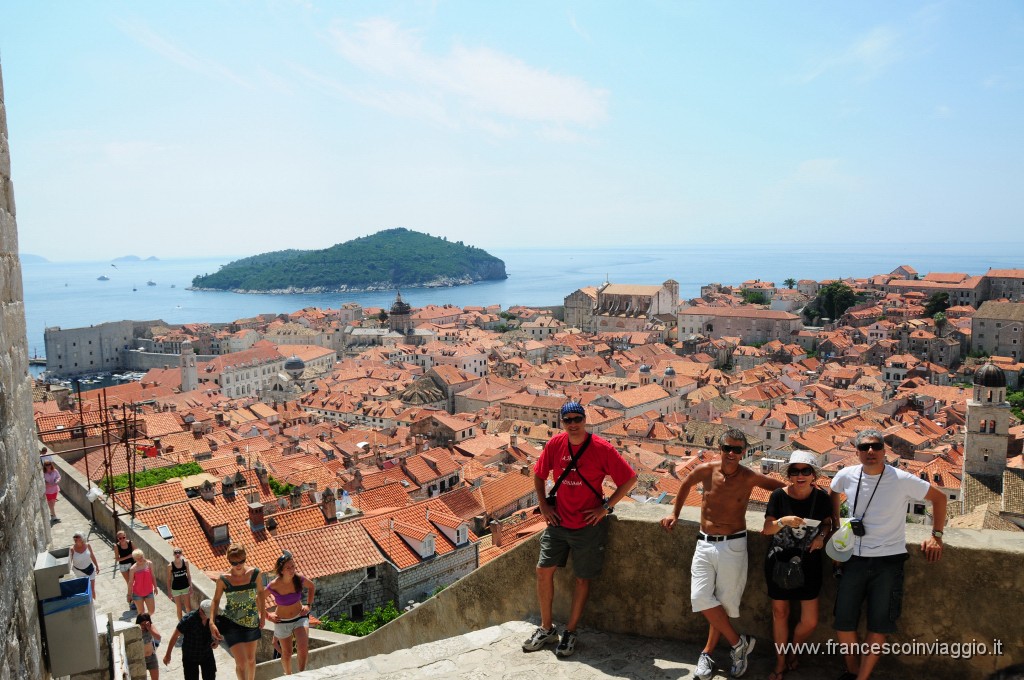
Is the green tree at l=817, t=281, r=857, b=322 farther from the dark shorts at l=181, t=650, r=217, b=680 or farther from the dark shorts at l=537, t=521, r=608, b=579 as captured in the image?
the dark shorts at l=181, t=650, r=217, b=680

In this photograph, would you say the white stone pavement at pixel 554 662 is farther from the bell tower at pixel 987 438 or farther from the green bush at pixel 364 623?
the bell tower at pixel 987 438

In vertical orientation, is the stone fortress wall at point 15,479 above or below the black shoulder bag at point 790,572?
above

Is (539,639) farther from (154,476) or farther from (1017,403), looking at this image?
(1017,403)

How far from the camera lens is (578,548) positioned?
435 centimetres

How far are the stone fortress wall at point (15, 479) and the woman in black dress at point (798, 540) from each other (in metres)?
3.22

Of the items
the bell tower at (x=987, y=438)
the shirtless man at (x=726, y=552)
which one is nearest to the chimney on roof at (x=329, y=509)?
the shirtless man at (x=726, y=552)

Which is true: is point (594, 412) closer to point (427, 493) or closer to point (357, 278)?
point (427, 493)

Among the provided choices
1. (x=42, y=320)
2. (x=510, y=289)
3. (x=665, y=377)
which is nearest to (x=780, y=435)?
(x=665, y=377)

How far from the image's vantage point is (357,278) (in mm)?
191375

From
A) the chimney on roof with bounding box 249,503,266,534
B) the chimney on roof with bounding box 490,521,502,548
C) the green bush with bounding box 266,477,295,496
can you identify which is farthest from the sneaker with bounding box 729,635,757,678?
the green bush with bounding box 266,477,295,496

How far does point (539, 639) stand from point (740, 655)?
3.63 ft

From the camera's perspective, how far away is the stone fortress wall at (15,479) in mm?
2693

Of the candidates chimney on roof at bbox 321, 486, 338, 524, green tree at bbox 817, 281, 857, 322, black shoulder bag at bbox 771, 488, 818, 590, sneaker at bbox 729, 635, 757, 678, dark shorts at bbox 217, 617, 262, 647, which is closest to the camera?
black shoulder bag at bbox 771, 488, 818, 590

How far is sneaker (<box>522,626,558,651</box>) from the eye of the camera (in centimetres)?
432
